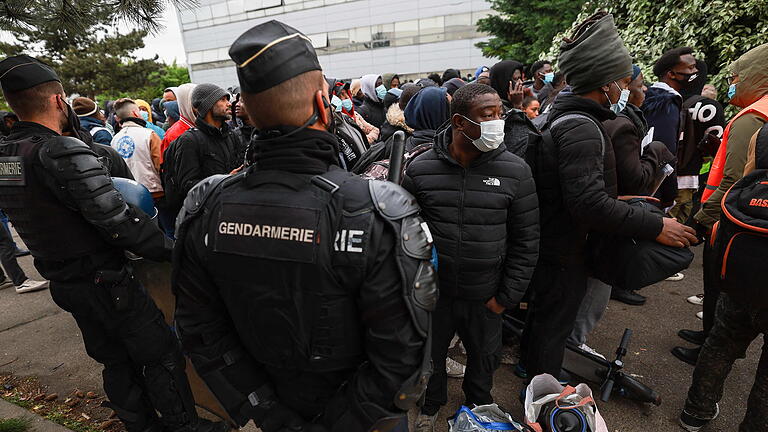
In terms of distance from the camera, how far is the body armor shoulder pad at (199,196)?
1.37 meters

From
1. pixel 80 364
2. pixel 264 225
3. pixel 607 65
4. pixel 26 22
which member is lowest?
pixel 80 364

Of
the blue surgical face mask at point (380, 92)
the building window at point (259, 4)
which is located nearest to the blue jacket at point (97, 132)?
the blue surgical face mask at point (380, 92)

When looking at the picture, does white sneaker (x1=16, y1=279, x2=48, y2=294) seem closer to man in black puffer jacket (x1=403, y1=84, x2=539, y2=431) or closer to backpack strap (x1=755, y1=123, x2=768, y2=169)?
man in black puffer jacket (x1=403, y1=84, x2=539, y2=431)

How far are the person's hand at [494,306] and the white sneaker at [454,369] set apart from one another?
3.05ft

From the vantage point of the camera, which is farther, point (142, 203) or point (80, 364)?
point (80, 364)

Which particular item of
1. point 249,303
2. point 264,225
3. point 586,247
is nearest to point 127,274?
point 249,303

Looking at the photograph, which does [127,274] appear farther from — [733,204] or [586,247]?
[733,204]

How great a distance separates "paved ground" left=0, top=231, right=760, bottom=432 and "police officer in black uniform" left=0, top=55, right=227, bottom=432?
120 cm

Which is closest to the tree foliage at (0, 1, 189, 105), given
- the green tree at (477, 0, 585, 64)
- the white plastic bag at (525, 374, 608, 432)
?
the white plastic bag at (525, 374, 608, 432)

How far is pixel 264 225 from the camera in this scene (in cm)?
122

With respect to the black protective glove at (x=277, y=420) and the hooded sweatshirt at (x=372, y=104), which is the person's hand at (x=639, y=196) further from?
the hooded sweatshirt at (x=372, y=104)

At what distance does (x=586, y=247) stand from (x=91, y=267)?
10.0ft

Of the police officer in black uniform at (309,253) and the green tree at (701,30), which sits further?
the green tree at (701,30)

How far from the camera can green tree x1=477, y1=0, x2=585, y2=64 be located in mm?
11852
